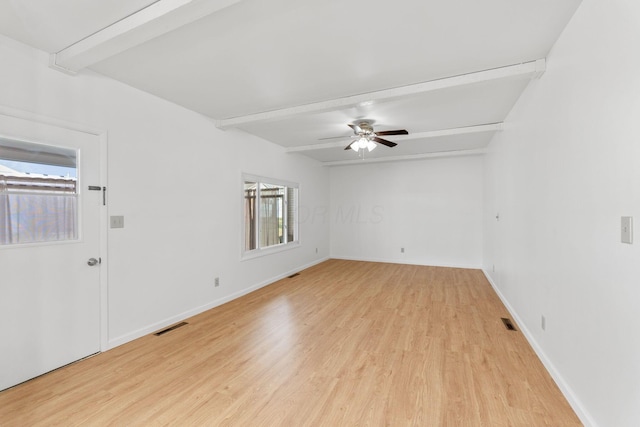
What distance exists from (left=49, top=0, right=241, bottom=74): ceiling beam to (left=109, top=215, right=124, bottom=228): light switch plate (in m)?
1.33

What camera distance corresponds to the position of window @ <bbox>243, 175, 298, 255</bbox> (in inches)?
189

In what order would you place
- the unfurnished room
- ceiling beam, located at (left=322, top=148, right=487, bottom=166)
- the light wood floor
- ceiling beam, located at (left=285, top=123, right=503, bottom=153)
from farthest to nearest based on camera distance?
ceiling beam, located at (left=322, top=148, right=487, bottom=166) < ceiling beam, located at (left=285, top=123, right=503, bottom=153) < the light wood floor < the unfurnished room

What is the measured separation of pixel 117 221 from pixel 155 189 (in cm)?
53

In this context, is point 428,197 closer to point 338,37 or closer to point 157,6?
point 338,37

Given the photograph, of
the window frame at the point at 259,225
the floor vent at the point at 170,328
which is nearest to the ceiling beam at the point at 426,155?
the window frame at the point at 259,225

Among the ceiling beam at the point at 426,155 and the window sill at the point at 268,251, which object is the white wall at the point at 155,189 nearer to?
the window sill at the point at 268,251

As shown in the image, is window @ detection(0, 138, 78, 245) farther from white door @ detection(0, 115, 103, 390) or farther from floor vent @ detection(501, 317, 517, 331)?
floor vent @ detection(501, 317, 517, 331)

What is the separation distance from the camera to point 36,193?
2283mm

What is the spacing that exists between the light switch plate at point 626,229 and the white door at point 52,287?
12.6 ft

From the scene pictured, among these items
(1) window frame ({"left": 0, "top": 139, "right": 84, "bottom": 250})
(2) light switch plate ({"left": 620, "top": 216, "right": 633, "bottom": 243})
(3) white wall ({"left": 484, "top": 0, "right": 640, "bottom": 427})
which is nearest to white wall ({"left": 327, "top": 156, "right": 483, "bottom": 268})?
(3) white wall ({"left": 484, "top": 0, "right": 640, "bottom": 427})

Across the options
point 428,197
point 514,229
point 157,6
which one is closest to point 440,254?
point 428,197

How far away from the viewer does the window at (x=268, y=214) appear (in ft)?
15.8

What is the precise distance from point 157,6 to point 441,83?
2399 millimetres

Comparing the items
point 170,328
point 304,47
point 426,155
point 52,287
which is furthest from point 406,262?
point 52,287
